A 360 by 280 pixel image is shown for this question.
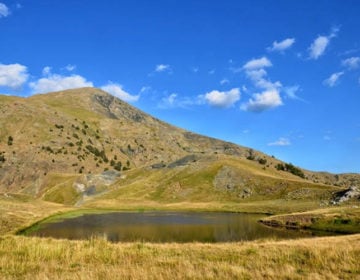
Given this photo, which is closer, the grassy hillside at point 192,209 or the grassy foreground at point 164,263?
the grassy foreground at point 164,263

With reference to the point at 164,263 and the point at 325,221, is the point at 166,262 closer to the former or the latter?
the point at 164,263

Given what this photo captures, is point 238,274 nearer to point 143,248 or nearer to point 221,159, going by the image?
point 143,248

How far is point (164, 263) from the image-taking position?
19312 mm

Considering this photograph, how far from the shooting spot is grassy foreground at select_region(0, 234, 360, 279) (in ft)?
51.5

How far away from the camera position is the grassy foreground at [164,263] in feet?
51.5

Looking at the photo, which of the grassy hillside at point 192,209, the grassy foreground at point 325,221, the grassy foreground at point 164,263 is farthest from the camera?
the grassy foreground at point 325,221

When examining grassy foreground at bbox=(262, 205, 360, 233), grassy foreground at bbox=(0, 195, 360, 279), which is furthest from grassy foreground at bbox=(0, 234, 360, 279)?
grassy foreground at bbox=(262, 205, 360, 233)

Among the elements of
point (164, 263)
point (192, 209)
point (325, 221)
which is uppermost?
point (164, 263)

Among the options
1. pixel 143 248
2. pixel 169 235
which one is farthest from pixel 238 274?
pixel 169 235

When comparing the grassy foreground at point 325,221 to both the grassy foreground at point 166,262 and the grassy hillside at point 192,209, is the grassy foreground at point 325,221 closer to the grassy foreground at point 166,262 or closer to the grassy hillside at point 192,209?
the grassy hillside at point 192,209

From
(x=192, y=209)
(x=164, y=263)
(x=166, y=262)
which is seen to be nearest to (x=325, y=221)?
(x=166, y=262)

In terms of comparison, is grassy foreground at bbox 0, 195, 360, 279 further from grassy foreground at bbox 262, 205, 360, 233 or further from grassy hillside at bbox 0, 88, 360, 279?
grassy foreground at bbox 262, 205, 360, 233

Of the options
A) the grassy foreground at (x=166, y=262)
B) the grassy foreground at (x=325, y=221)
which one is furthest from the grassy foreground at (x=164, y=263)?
the grassy foreground at (x=325, y=221)

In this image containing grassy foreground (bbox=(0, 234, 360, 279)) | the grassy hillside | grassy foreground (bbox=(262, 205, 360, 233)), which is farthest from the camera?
grassy foreground (bbox=(262, 205, 360, 233))
